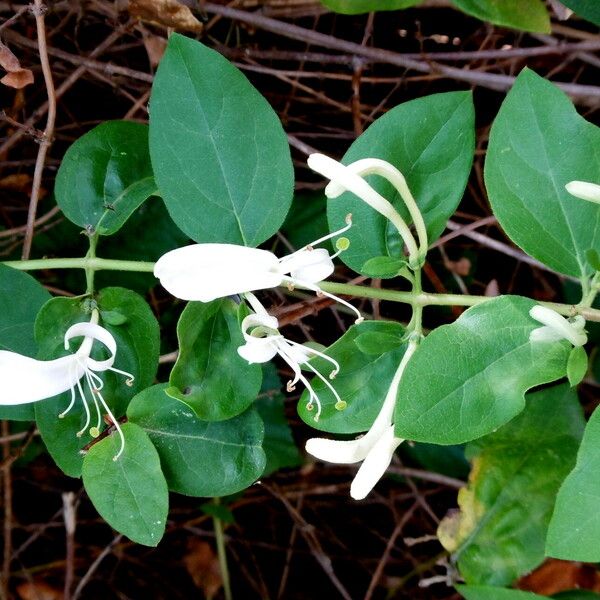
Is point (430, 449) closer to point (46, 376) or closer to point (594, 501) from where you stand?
point (594, 501)

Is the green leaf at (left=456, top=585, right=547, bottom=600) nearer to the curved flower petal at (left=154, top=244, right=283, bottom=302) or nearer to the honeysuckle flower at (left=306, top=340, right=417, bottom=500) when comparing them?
the honeysuckle flower at (left=306, top=340, right=417, bottom=500)

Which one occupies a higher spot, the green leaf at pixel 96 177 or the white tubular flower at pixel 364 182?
A: the white tubular flower at pixel 364 182

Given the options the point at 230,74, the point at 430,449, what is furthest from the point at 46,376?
the point at 430,449

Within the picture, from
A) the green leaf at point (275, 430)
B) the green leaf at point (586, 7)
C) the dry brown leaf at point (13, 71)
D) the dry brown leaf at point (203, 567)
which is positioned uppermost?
the green leaf at point (586, 7)

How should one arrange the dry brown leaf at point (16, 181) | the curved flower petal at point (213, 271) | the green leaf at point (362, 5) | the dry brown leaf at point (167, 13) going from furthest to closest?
the dry brown leaf at point (16, 181)
the dry brown leaf at point (167, 13)
the green leaf at point (362, 5)
the curved flower petal at point (213, 271)

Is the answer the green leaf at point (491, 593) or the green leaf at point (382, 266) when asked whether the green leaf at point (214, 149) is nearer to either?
the green leaf at point (382, 266)

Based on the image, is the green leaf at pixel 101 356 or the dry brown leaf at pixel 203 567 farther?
the dry brown leaf at pixel 203 567

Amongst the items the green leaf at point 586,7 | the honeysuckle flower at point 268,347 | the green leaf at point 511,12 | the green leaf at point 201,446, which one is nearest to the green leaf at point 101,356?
the green leaf at point 201,446
